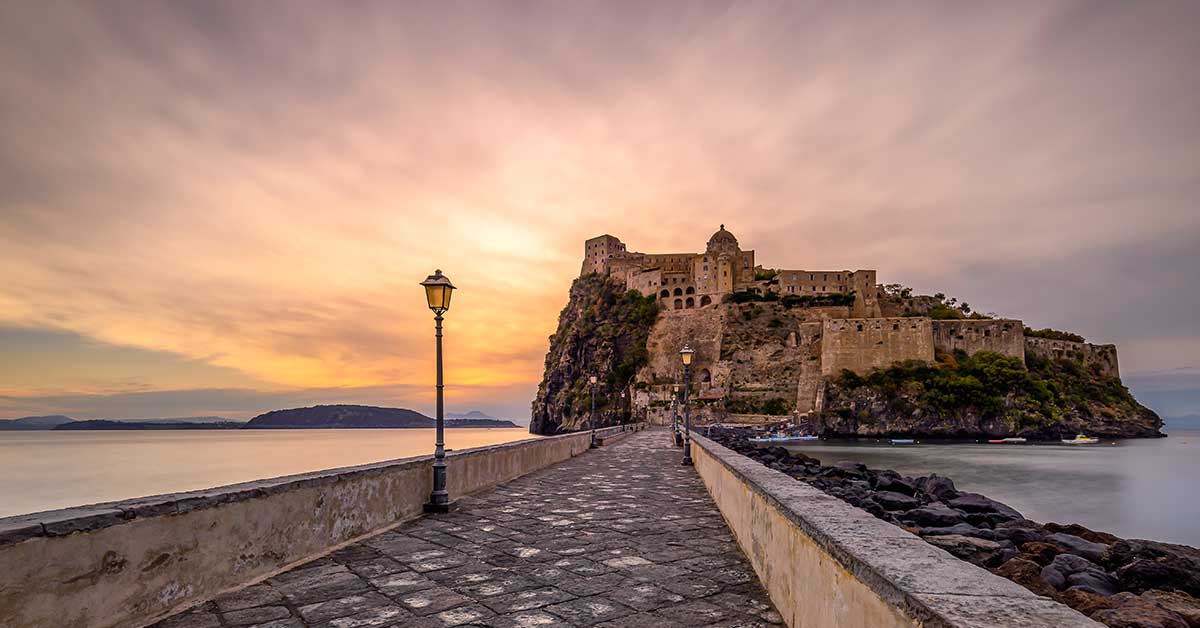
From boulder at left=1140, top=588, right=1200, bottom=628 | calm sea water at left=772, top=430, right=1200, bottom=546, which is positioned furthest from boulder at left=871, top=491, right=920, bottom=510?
calm sea water at left=772, top=430, right=1200, bottom=546

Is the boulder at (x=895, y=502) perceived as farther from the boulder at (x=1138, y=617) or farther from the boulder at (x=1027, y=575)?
the boulder at (x=1138, y=617)

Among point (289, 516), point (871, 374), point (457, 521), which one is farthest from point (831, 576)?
point (871, 374)

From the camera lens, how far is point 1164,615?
13.0 ft

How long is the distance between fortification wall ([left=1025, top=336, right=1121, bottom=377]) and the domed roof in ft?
111

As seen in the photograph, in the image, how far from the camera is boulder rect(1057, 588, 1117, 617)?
13.8 feet

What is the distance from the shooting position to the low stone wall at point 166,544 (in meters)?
2.95

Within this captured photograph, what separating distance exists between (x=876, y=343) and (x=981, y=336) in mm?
10538

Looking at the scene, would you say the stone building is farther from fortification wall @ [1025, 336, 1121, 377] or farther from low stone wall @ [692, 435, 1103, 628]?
low stone wall @ [692, 435, 1103, 628]

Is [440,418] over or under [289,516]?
over

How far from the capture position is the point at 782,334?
224 feet

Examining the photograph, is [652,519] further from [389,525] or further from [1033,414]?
[1033,414]

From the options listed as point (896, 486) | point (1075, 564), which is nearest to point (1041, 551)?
point (1075, 564)

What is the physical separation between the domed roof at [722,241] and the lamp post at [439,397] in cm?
7584

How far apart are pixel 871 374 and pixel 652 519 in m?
57.8
